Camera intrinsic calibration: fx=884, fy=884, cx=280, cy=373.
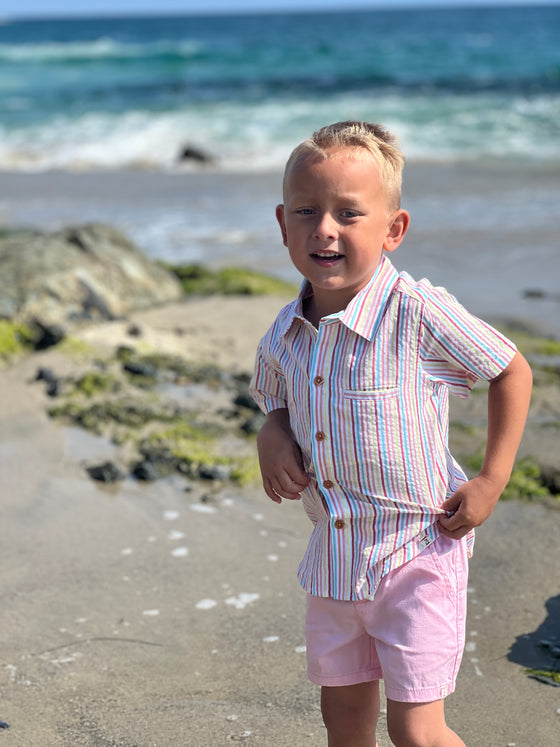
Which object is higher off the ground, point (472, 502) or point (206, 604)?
point (472, 502)

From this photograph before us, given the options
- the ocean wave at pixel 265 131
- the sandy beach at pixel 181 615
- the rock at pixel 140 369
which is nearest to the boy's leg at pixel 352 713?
the sandy beach at pixel 181 615

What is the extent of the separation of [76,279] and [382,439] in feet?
16.2

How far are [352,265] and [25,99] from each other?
92.6 feet

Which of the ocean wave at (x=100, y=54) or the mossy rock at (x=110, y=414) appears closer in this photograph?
the mossy rock at (x=110, y=414)

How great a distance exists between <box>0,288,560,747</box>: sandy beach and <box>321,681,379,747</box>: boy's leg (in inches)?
14.9

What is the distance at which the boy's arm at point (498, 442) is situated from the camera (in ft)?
6.25

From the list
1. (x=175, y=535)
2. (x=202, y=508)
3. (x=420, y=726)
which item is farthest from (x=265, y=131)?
(x=420, y=726)

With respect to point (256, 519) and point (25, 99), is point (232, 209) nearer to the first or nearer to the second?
point (256, 519)

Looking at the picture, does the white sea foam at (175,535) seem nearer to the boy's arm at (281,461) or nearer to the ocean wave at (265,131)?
the boy's arm at (281,461)

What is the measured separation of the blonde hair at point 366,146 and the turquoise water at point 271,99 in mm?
15312

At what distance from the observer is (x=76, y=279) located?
6500mm

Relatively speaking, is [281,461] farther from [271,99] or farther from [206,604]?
[271,99]

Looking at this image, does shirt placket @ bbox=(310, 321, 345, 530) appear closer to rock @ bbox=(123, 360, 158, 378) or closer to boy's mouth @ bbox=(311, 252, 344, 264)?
boy's mouth @ bbox=(311, 252, 344, 264)

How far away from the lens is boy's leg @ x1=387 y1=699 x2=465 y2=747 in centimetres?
190
